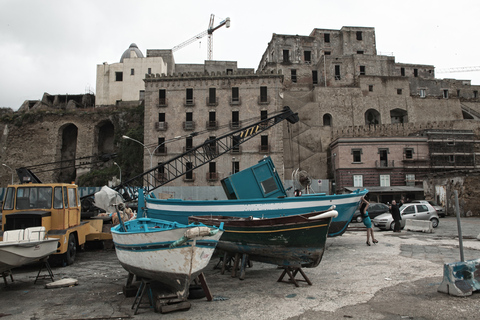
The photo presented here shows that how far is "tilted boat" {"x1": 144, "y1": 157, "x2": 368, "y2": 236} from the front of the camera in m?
11.6

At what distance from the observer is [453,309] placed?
5.83 metres

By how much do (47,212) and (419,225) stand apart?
16605 millimetres

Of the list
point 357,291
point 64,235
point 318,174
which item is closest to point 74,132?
point 318,174

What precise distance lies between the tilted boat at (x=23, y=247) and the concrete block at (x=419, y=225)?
53.1 feet

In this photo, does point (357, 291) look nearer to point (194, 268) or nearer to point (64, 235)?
point (194, 268)

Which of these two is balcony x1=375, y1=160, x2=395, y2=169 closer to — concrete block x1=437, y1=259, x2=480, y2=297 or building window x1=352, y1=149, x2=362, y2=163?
building window x1=352, y1=149, x2=362, y2=163

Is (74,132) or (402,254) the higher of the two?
(74,132)

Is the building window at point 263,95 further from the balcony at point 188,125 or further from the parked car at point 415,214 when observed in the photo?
the parked car at point 415,214

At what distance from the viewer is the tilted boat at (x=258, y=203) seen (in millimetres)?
11562

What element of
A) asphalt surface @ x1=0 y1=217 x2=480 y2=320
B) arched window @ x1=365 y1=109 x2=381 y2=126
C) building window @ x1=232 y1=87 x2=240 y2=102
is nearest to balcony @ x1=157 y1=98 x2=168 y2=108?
building window @ x1=232 y1=87 x2=240 y2=102

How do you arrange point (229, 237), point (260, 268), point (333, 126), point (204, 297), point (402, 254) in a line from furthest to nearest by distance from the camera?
point (333, 126)
point (402, 254)
point (260, 268)
point (229, 237)
point (204, 297)

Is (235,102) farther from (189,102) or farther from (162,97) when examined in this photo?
(162,97)

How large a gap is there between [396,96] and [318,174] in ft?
55.1

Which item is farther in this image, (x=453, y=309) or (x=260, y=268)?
(x=260, y=268)
